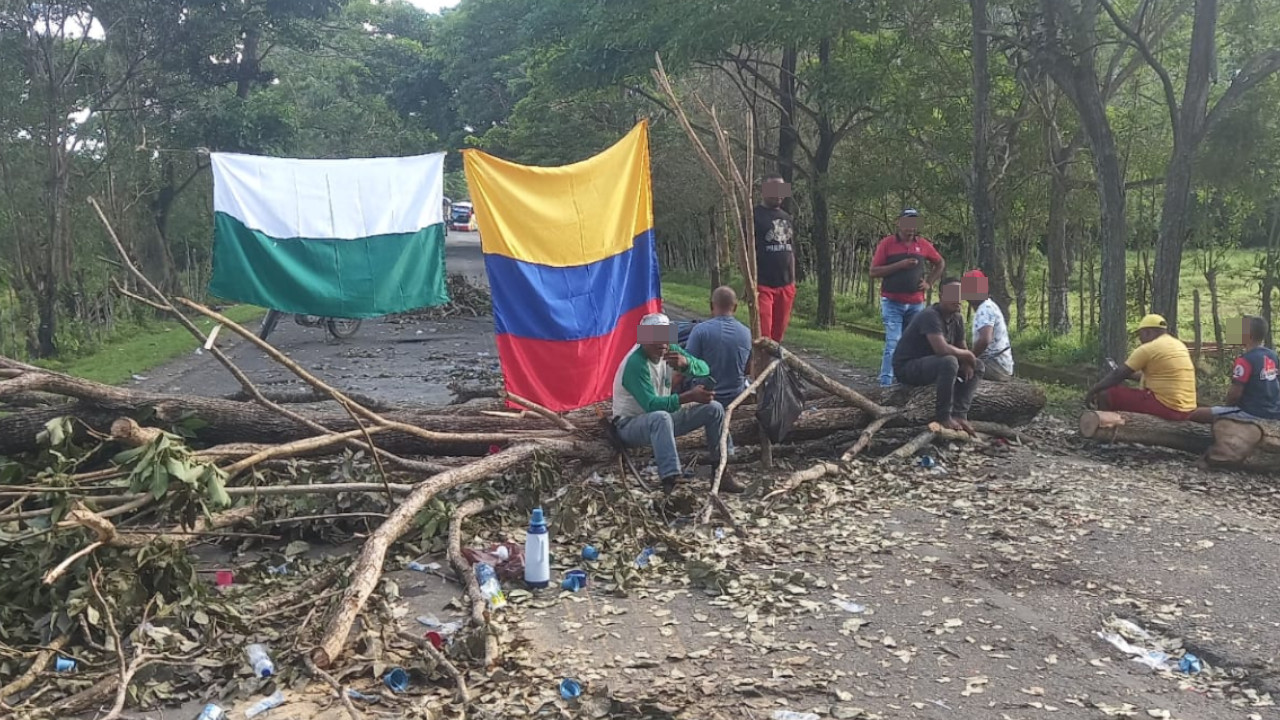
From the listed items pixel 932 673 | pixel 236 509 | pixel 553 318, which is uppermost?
pixel 553 318

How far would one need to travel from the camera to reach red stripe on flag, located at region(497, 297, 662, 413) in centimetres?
744

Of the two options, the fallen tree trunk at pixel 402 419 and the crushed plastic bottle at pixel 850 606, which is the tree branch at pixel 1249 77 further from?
the crushed plastic bottle at pixel 850 606

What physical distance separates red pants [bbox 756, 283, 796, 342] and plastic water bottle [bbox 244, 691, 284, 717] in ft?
18.0

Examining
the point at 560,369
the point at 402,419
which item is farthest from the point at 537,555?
the point at 560,369

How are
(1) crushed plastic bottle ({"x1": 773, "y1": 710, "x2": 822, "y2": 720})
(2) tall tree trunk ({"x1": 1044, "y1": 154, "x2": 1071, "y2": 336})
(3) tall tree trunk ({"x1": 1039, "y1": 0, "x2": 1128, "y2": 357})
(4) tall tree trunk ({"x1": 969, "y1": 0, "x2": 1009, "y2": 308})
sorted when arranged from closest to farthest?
(1) crushed plastic bottle ({"x1": 773, "y1": 710, "x2": 822, "y2": 720})
(3) tall tree trunk ({"x1": 1039, "y1": 0, "x2": 1128, "y2": 357})
(4) tall tree trunk ({"x1": 969, "y1": 0, "x2": 1009, "y2": 308})
(2) tall tree trunk ({"x1": 1044, "y1": 154, "x2": 1071, "y2": 336})

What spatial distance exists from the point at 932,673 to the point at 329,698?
245 centimetres

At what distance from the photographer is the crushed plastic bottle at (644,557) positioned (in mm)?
5480

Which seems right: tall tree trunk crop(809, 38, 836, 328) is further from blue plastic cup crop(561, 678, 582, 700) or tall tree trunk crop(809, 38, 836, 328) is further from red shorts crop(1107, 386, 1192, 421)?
blue plastic cup crop(561, 678, 582, 700)

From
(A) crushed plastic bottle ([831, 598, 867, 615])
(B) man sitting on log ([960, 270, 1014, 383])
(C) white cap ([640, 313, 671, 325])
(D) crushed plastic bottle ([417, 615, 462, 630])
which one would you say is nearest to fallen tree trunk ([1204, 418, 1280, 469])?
(B) man sitting on log ([960, 270, 1014, 383])

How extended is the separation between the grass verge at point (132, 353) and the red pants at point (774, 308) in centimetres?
758

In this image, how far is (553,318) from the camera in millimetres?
7473

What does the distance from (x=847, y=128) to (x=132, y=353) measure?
1167 centimetres

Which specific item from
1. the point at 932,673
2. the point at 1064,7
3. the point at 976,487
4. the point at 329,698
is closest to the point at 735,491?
the point at 976,487

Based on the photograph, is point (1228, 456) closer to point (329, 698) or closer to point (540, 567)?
point (540, 567)
